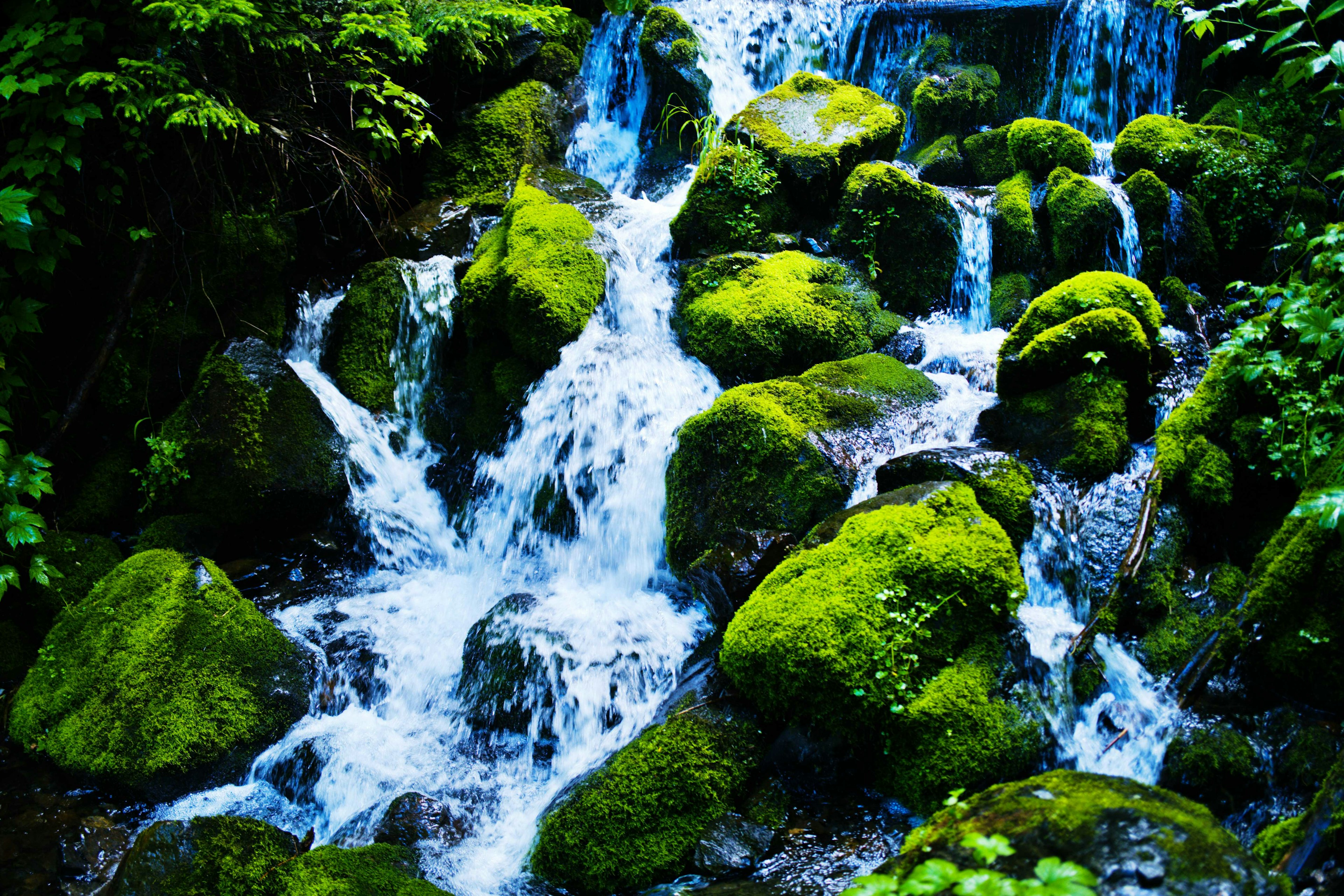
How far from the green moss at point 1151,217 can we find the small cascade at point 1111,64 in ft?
12.3

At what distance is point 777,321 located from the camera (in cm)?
692

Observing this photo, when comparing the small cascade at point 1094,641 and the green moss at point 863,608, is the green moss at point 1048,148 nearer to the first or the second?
the small cascade at point 1094,641

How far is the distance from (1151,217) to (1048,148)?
1.44m

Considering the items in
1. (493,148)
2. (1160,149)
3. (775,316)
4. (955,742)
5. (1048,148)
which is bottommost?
(955,742)

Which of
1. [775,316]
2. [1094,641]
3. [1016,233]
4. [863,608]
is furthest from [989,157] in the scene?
[863,608]

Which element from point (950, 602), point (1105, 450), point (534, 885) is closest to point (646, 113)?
point (1105, 450)

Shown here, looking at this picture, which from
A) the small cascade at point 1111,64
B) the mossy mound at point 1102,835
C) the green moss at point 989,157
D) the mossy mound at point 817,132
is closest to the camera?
the mossy mound at point 1102,835

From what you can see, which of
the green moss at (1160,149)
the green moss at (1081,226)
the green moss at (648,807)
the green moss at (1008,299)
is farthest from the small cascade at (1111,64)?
the green moss at (648,807)

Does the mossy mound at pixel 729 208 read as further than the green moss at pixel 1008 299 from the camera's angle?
Yes

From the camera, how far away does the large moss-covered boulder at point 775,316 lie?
6.90 metres

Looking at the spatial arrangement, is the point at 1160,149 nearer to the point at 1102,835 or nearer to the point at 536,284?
the point at 536,284

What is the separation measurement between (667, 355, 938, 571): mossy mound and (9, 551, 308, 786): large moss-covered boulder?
2.84m

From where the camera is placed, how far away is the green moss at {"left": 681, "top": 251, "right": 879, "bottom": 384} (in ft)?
22.6

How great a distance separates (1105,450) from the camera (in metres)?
5.04
